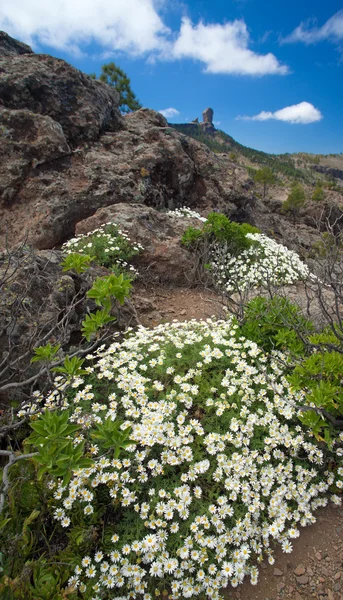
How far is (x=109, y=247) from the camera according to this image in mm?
7484

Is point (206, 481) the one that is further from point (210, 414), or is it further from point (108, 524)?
point (108, 524)

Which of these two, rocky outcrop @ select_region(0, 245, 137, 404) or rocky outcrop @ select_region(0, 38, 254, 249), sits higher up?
rocky outcrop @ select_region(0, 38, 254, 249)

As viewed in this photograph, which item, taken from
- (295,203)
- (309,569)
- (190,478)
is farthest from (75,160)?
(295,203)

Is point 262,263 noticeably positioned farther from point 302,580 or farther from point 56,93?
point 56,93

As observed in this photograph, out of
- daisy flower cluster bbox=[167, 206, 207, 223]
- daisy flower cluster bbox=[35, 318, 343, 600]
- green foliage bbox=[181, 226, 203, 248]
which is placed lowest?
daisy flower cluster bbox=[35, 318, 343, 600]

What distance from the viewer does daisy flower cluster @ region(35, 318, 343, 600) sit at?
2.32 metres

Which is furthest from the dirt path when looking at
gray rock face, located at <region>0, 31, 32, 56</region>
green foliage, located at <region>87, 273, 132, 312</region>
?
gray rock face, located at <region>0, 31, 32, 56</region>

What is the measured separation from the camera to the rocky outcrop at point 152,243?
7.96m

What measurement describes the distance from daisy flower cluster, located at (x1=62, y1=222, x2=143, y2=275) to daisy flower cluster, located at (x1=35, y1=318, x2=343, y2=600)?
13.2 ft

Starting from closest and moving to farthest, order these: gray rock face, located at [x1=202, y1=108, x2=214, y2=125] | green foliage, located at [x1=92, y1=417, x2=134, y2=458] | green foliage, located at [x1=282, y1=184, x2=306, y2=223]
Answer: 1. green foliage, located at [x1=92, y1=417, x2=134, y2=458]
2. green foliage, located at [x1=282, y1=184, x2=306, y2=223]
3. gray rock face, located at [x1=202, y1=108, x2=214, y2=125]

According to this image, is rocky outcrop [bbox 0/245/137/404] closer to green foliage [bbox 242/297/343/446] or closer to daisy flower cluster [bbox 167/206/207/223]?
green foliage [bbox 242/297/343/446]

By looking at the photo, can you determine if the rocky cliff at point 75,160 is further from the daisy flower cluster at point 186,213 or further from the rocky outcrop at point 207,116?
the rocky outcrop at point 207,116

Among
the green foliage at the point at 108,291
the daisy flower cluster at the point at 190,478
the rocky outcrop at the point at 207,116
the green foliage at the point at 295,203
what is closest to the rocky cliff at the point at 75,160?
the daisy flower cluster at the point at 190,478

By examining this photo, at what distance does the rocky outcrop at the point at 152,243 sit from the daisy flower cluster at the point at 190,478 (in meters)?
4.39
